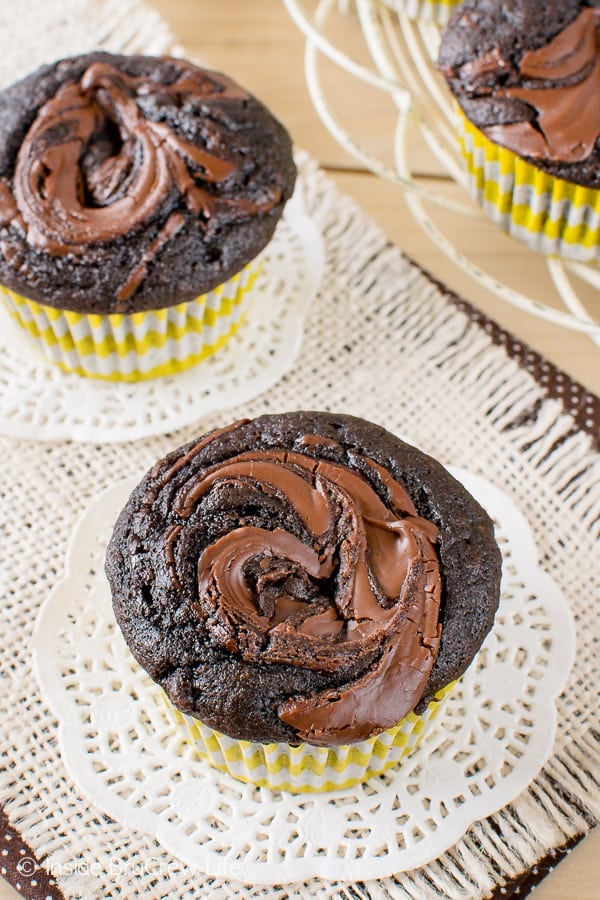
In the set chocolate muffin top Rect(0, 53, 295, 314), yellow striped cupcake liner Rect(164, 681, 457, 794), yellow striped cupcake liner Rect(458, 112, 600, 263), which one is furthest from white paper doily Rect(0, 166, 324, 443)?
yellow striped cupcake liner Rect(164, 681, 457, 794)

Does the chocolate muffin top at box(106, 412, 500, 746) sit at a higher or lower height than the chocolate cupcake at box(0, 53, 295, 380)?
lower

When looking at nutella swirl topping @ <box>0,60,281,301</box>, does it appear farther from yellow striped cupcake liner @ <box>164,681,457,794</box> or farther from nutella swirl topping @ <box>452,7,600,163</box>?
yellow striped cupcake liner @ <box>164,681,457,794</box>

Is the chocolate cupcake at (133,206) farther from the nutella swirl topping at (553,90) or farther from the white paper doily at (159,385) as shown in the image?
the nutella swirl topping at (553,90)

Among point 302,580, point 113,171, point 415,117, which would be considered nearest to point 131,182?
point 113,171

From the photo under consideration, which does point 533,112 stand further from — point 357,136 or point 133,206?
point 133,206

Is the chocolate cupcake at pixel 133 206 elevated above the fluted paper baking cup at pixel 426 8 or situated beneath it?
situated beneath

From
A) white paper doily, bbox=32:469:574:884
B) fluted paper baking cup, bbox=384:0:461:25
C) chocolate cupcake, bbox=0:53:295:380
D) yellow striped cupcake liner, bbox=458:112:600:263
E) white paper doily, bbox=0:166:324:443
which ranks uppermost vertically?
fluted paper baking cup, bbox=384:0:461:25

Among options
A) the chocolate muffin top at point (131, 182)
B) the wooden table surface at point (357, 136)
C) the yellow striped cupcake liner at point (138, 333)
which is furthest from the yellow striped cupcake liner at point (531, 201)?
the yellow striped cupcake liner at point (138, 333)
